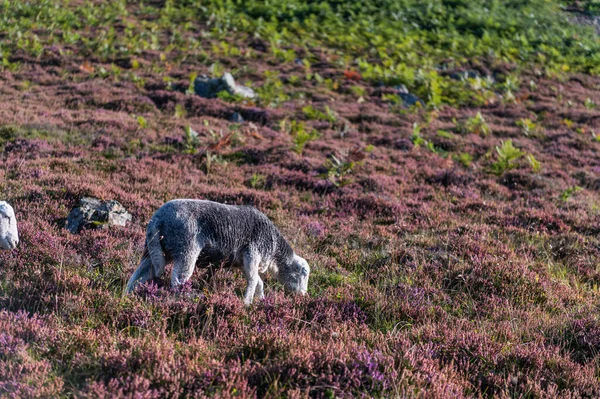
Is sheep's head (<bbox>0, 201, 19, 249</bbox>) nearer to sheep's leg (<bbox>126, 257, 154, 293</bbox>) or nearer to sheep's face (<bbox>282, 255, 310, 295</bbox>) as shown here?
sheep's leg (<bbox>126, 257, 154, 293</bbox>)

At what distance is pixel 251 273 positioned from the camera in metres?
6.14

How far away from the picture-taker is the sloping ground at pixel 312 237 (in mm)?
4066

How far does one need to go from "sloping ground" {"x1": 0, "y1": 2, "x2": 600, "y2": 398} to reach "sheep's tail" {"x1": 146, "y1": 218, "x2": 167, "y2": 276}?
23cm

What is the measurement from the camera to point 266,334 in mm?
4500

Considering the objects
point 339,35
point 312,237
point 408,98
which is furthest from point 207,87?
point 339,35

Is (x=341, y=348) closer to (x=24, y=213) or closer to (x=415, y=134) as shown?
(x=24, y=213)

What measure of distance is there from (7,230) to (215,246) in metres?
2.86

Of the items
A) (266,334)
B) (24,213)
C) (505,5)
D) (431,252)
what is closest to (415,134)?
(431,252)

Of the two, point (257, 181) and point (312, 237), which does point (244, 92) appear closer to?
point (257, 181)

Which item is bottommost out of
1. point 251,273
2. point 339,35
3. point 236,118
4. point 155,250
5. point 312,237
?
point 339,35

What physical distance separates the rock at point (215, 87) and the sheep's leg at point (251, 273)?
1484 cm

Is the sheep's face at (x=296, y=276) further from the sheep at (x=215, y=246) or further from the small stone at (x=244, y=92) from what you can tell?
the small stone at (x=244, y=92)

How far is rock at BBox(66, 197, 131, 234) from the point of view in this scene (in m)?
8.05

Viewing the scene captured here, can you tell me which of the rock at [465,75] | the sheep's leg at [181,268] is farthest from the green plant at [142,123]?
the rock at [465,75]
